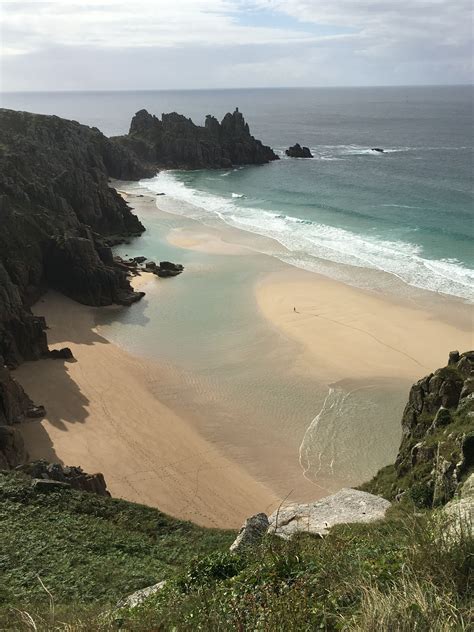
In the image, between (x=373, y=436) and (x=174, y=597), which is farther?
(x=373, y=436)

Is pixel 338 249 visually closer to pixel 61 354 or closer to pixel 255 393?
pixel 255 393

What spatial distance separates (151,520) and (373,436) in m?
11.6

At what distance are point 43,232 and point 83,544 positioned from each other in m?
31.5

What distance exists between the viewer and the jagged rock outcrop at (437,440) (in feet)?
47.9

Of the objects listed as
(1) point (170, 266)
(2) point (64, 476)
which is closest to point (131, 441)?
(2) point (64, 476)

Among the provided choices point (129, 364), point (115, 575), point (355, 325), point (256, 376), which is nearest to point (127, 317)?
point (129, 364)

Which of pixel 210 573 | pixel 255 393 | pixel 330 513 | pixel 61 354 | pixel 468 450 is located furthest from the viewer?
pixel 61 354

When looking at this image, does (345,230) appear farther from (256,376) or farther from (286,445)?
(286,445)

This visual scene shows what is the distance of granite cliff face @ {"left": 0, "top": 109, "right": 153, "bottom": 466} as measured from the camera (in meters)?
30.8

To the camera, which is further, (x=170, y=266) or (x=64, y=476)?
(x=170, y=266)

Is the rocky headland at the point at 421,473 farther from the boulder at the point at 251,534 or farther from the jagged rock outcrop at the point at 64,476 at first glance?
the jagged rock outcrop at the point at 64,476

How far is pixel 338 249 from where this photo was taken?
52.1m

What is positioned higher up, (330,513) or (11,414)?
(330,513)

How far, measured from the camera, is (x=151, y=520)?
17484 mm
